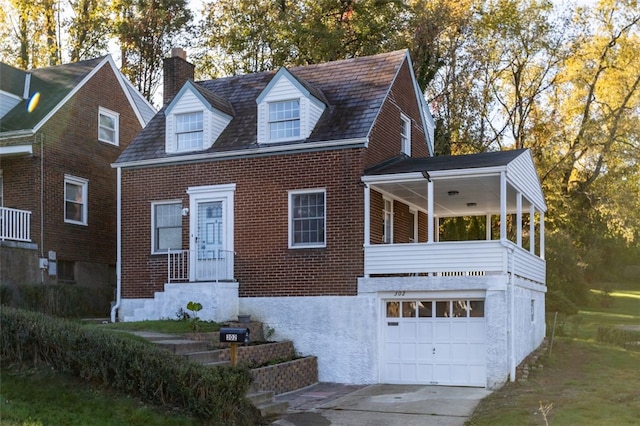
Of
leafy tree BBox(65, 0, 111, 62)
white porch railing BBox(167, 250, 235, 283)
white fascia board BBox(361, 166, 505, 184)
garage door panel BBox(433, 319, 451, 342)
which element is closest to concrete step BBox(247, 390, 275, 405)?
garage door panel BBox(433, 319, 451, 342)

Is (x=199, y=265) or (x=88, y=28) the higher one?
(x=88, y=28)

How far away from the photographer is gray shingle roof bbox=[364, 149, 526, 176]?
18.1 metres

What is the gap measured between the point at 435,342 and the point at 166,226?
8.28 m

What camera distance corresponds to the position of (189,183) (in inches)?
840

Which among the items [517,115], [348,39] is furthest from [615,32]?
[348,39]

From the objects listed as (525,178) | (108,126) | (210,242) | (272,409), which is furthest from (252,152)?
(108,126)

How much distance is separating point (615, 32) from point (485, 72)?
262 inches

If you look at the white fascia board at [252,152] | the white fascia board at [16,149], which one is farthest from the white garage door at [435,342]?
the white fascia board at [16,149]

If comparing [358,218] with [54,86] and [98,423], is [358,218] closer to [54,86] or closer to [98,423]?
[98,423]

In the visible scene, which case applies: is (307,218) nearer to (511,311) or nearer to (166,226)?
(166,226)

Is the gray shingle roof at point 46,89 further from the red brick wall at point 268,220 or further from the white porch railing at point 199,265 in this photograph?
the white porch railing at point 199,265

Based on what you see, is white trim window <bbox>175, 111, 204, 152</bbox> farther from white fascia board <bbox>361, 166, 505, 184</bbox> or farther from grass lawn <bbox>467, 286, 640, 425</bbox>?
grass lawn <bbox>467, 286, 640, 425</bbox>

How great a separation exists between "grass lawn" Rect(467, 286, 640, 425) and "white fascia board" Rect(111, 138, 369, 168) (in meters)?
6.89

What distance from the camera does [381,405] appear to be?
51.4 feet
